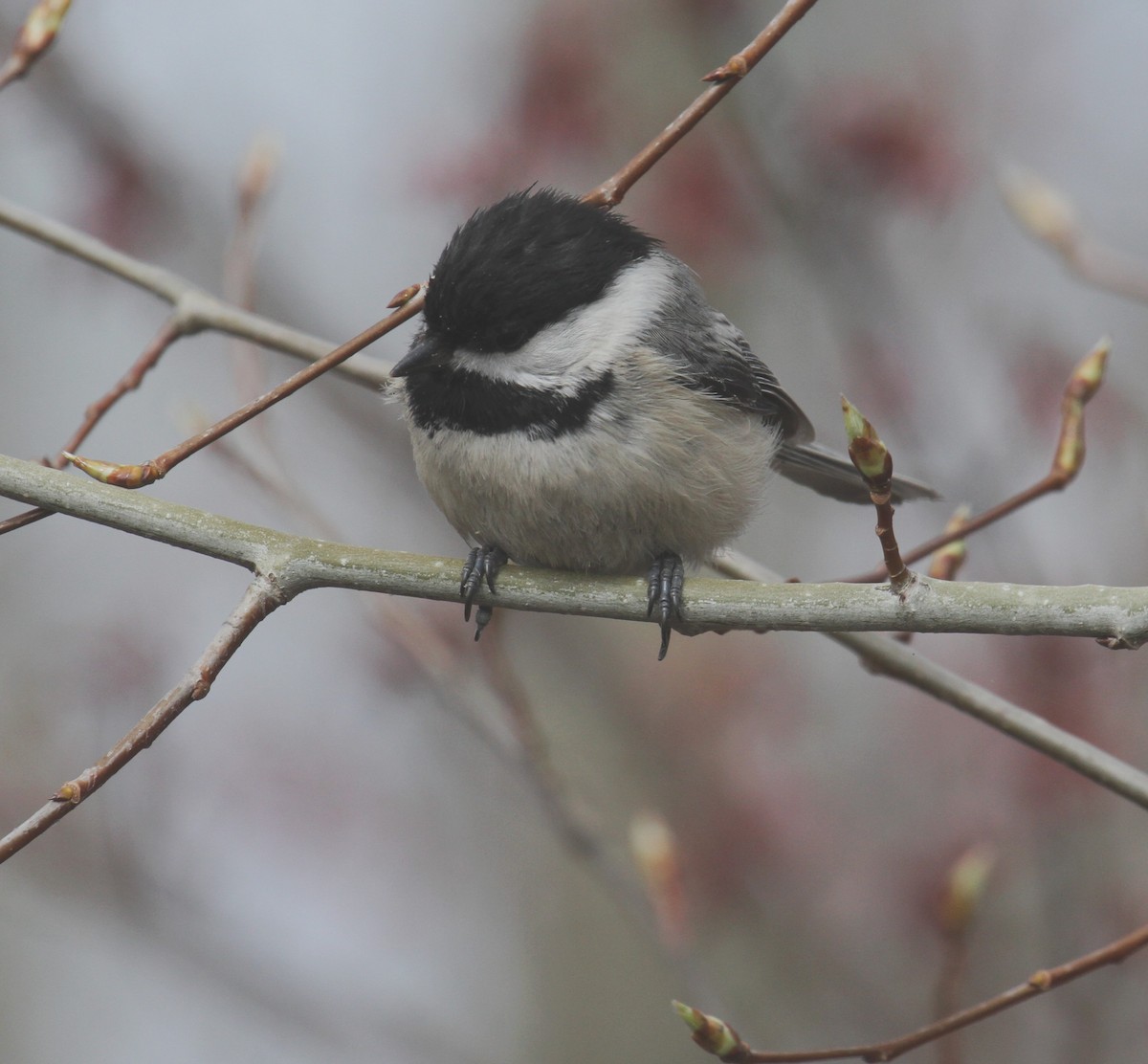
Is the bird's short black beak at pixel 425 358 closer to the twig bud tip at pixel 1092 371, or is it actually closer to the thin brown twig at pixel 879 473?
the thin brown twig at pixel 879 473

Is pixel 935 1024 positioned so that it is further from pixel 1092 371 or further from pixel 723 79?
pixel 723 79

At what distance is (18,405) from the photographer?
8289 millimetres

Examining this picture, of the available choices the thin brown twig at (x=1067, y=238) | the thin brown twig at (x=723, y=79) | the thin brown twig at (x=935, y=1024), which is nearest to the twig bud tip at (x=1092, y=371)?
the thin brown twig at (x=1067, y=238)

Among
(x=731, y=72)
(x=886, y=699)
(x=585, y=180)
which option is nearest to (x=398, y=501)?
(x=585, y=180)

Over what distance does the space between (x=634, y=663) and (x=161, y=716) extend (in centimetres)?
375

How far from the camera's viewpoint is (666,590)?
100 inches

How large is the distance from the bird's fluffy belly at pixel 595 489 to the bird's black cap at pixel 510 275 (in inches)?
→ 9.2

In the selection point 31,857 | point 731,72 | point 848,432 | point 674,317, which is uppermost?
point 674,317

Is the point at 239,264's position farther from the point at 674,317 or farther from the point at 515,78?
the point at 515,78

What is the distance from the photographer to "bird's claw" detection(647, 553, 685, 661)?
2.46 meters

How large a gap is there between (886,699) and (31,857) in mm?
3662

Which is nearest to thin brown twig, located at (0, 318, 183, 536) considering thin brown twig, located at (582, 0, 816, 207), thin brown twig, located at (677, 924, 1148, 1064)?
thin brown twig, located at (582, 0, 816, 207)

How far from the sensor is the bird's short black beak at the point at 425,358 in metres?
2.66

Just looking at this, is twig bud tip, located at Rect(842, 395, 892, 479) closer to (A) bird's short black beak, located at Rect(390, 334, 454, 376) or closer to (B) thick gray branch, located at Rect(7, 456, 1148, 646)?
(B) thick gray branch, located at Rect(7, 456, 1148, 646)
